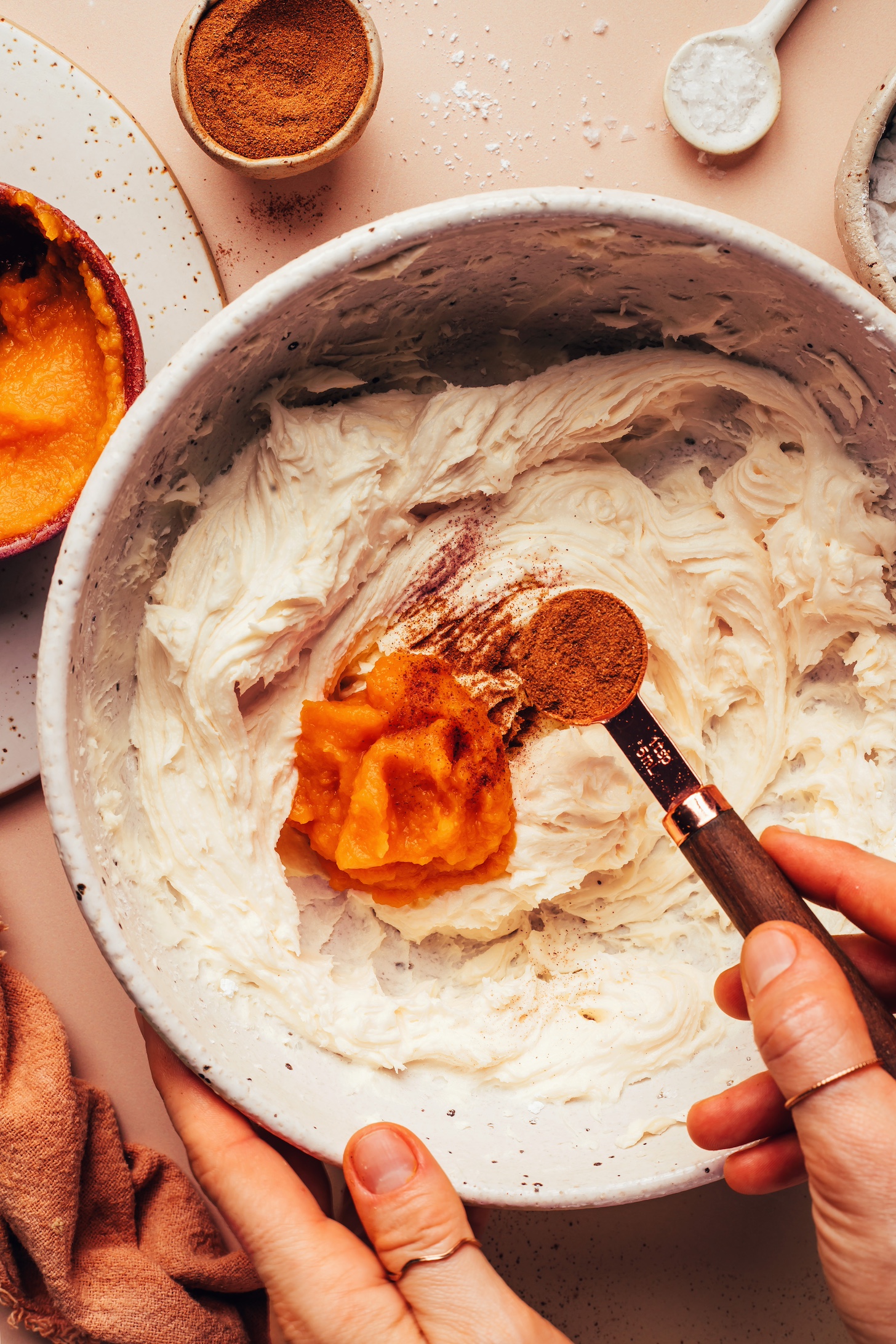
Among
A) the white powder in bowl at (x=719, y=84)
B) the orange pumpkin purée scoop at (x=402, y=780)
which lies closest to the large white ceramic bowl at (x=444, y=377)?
the orange pumpkin purée scoop at (x=402, y=780)

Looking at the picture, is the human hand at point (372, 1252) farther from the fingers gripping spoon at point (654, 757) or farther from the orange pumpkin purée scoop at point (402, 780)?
the fingers gripping spoon at point (654, 757)

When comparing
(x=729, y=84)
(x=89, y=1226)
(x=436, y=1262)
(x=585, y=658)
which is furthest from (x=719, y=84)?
(x=89, y=1226)

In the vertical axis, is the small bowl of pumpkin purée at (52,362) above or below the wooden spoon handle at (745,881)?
above

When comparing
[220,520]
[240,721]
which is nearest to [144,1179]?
[240,721]

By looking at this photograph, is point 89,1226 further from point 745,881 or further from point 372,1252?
point 745,881

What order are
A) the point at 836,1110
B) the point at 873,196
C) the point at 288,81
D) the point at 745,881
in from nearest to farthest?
the point at 836,1110 < the point at 745,881 < the point at 288,81 < the point at 873,196

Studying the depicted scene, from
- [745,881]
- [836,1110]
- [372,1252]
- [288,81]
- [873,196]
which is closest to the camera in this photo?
[836,1110]

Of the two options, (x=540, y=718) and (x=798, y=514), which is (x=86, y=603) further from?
(x=798, y=514)
